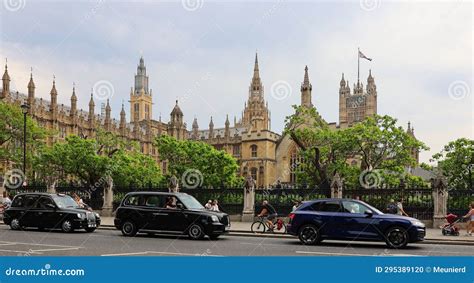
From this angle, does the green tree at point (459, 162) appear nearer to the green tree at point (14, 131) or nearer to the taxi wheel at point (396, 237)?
the taxi wheel at point (396, 237)

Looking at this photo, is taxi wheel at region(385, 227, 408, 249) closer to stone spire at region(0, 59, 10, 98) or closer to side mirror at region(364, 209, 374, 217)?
side mirror at region(364, 209, 374, 217)

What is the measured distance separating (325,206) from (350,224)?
0.98 m

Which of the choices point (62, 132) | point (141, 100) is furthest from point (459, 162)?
point (141, 100)

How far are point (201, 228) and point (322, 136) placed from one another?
21534mm

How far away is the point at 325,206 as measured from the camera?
15703 mm

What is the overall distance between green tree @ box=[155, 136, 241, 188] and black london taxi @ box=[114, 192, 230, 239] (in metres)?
31.0

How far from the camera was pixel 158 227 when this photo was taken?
17.4 metres

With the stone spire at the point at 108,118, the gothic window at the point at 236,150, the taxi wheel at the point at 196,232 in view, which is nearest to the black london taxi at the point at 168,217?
the taxi wheel at the point at 196,232

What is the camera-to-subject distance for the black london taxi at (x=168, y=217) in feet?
55.0

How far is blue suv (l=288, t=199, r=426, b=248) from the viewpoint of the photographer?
14.7 meters

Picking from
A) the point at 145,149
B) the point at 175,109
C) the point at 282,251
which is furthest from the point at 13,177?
the point at 145,149

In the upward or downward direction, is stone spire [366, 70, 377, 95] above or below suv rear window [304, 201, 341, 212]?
above

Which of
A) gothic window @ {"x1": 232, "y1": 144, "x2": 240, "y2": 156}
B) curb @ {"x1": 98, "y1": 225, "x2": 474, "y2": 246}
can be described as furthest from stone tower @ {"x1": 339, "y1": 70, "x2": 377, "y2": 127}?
curb @ {"x1": 98, "y1": 225, "x2": 474, "y2": 246}

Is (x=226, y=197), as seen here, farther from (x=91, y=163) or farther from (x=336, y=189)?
(x=91, y=163)
